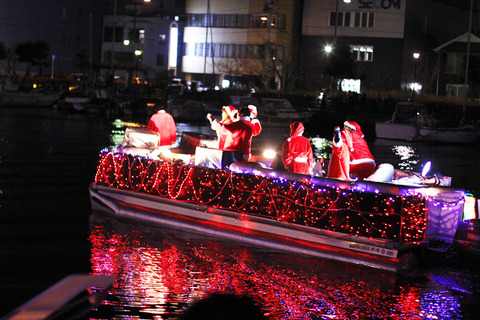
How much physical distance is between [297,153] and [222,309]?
10.6 metres

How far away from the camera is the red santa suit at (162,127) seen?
1745cm

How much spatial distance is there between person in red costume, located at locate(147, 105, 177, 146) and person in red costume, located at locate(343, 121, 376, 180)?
16.0 ft

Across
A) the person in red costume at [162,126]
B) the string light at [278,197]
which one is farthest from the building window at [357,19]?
the string light at [278,197]

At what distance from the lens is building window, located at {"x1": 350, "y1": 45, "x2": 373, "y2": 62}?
72500mm

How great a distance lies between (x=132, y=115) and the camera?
62.2 m

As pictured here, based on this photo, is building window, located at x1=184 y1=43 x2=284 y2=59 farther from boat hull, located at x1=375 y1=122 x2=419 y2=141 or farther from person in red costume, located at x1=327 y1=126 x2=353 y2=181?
person in red costume, located at x1=327 y1=126 x2=353 y2=181

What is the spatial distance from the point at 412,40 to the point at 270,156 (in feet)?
190

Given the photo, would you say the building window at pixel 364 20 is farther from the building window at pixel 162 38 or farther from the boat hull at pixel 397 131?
the building window at pixel 162 38

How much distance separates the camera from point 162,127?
17484mm

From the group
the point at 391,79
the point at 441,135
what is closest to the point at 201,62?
the point at 391,79

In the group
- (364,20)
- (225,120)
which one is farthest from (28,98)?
(225,120)

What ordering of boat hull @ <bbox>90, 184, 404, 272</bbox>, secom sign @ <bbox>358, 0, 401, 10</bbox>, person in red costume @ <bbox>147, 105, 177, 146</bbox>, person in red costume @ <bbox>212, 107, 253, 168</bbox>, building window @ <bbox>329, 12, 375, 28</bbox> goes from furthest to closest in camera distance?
building window @ <bbox>329, 12, 375, 28</bbox> < secom sign @ <bbox>358, 0, 401, 10</bbox> < person in red costume @ <bbox>147, 105, 177, 146</bbox> < person in red costume @ <bbox>212, 107, 253, 168</bbox> < boat hull @ <bbox>90, 184, 404, 272</bbox>

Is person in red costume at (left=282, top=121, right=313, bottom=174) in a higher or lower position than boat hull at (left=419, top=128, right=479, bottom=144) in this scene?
higher

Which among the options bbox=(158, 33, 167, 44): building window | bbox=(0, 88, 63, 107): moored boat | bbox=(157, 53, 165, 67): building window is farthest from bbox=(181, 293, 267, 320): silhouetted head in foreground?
bbox=(157, 53, 165, 67): building window
